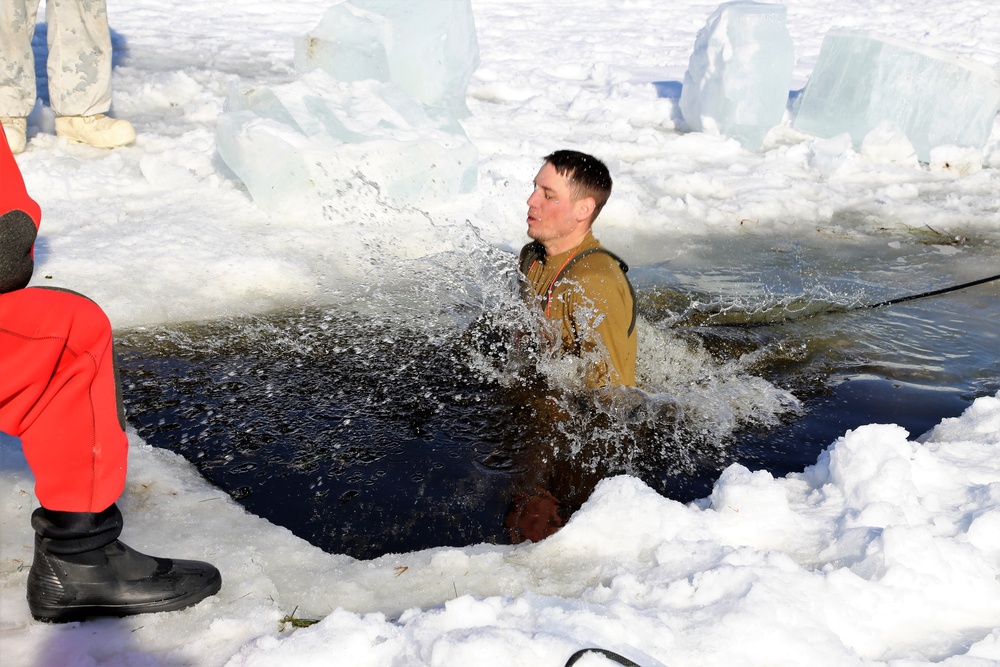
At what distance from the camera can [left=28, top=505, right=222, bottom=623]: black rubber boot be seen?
188cm

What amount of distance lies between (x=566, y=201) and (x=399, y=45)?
384 centimetres

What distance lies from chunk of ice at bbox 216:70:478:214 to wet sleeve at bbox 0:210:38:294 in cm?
337

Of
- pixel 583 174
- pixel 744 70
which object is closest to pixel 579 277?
pixel 583 174

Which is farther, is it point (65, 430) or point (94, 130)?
point (94, 130)

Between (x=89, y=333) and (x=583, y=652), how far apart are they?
4.05 feet

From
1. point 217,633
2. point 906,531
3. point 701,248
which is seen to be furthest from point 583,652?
point 701,248

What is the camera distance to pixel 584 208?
3643 mm

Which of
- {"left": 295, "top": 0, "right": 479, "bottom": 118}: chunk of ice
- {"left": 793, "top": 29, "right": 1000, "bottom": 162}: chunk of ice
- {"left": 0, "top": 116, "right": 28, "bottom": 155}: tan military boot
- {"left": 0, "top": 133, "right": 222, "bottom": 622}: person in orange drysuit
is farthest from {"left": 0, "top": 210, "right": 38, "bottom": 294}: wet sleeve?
{"left": 793, "top": 29, "right": 1000, "bottom": 162}: chunk of ice

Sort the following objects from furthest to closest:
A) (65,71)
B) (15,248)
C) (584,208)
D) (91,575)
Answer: (65,71), (584,208), (91,575), (15,248)

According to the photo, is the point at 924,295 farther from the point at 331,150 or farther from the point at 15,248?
the point at 15,248

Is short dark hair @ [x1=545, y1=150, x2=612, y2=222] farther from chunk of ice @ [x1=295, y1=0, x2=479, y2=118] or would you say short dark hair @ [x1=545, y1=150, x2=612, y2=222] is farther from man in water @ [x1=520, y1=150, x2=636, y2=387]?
chunk of ice @ [x1=295, y1=0, x2=479, y2=118]

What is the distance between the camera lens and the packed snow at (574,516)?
1917 mm

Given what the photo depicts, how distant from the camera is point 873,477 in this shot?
2.57m

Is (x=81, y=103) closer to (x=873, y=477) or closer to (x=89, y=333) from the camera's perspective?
(x=89, y=333)
